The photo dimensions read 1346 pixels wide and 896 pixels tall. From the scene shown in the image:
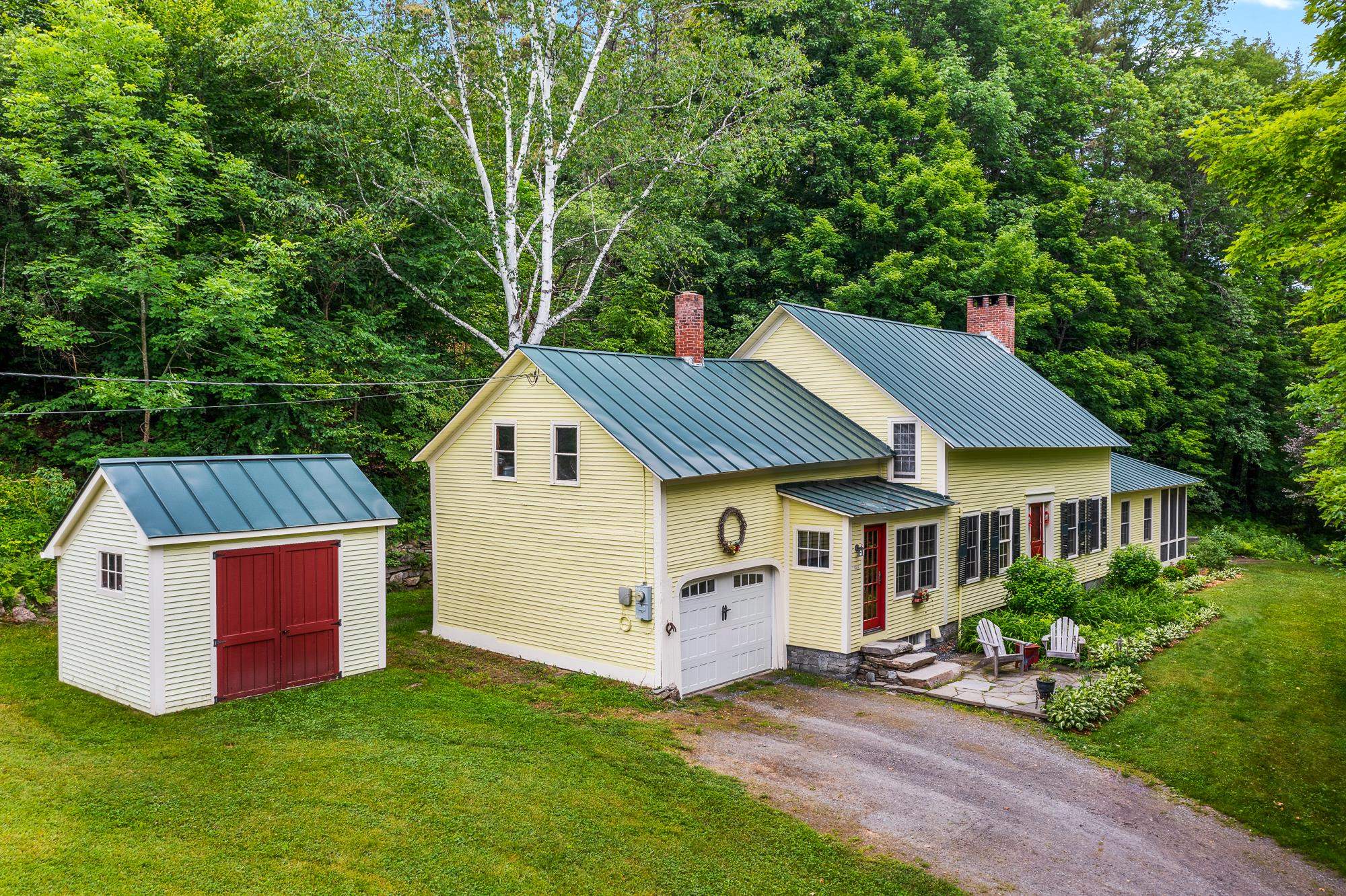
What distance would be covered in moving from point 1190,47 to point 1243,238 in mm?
31082

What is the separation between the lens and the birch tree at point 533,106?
20.5 m

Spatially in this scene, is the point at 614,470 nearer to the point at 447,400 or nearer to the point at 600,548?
the point at 600,548

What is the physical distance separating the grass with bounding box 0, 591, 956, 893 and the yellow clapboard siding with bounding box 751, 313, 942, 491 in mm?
8021

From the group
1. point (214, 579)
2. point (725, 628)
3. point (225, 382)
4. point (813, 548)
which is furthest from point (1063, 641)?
point (225, 382)

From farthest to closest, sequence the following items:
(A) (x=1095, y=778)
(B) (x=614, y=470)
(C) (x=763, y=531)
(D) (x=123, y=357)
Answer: (D) (x=123, y=357)
(C) (x=763, y=531)
(B) (x=614, y=470)
(A) (x=1095, y=778)

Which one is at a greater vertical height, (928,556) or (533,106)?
(533,106)

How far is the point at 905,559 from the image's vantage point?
1595cm

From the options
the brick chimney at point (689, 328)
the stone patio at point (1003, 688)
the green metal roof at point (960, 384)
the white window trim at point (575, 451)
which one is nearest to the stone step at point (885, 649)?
the stone patio at point (1003, 688)

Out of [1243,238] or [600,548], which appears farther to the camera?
[600,548]

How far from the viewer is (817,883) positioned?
787cm

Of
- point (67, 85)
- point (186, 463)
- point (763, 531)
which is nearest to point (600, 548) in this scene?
point (763, 531)

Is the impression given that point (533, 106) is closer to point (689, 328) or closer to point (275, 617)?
point (689, 328)

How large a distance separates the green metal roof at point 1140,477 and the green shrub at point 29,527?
24.9 m

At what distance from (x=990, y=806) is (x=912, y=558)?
6.71 meters
